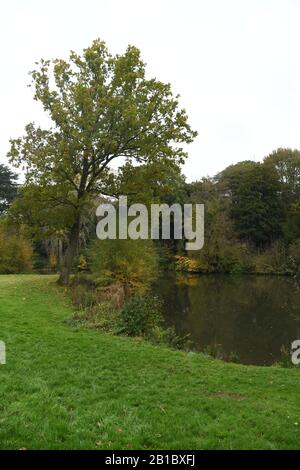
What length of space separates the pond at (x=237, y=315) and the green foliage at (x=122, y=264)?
2145 millimetres

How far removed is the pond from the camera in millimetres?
13766

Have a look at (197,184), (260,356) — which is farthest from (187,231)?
(260,356)

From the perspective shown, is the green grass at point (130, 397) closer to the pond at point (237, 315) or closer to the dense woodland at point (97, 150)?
the pond at point (237, 315)

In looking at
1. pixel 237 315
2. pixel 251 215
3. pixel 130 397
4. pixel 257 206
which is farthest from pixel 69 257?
pixel 257 206

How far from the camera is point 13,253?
31.7 metres

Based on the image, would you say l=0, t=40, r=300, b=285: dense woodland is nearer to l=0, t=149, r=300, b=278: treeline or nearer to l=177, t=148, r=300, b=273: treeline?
l=0, t=149, r=300, b=278: treeline

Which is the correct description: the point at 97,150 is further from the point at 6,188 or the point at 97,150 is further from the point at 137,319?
the point at 6,188

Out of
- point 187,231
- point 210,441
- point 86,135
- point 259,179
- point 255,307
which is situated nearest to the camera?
point 210,441

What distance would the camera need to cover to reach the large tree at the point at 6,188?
43.1 m

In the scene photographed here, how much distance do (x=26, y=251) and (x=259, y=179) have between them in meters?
26.8

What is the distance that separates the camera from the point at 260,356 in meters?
12.9

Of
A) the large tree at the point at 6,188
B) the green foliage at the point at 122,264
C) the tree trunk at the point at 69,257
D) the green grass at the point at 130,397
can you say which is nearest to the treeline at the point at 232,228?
the large tree at the point at 6,188

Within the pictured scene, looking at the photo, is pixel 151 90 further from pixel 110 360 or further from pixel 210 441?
pixel 210 441

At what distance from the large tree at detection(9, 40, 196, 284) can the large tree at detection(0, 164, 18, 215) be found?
1044 inches
